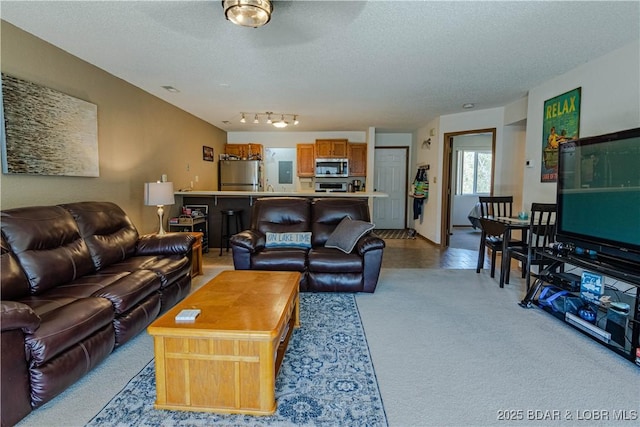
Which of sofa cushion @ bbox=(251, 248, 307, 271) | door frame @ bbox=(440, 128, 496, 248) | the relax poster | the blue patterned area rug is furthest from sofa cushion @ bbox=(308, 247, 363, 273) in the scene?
door frame @ bbox=(440, 128, 496, 248)

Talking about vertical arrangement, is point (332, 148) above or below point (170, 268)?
above

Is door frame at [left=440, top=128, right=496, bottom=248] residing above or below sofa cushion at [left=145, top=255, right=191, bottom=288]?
above

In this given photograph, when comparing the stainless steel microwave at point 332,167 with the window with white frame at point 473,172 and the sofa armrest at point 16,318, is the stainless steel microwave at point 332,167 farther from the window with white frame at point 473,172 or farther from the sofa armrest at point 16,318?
the sofa armrest at point 16,318

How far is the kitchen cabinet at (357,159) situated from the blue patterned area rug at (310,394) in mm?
5262

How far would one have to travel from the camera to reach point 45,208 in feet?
8.06

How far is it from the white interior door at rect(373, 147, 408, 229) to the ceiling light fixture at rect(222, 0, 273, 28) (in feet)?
20.6

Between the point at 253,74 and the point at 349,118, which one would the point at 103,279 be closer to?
the point at 253,74

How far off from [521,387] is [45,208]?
3400mm

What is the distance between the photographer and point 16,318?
1448mm

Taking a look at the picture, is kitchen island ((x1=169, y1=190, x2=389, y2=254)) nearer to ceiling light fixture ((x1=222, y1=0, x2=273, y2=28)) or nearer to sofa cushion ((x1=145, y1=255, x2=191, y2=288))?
sofa cushion ((x1=145, y1=255, x2=191, y2=288))

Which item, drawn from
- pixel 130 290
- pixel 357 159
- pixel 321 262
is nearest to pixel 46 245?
pixel 130 290

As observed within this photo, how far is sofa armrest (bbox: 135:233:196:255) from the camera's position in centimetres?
317

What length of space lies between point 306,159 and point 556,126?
4852mm

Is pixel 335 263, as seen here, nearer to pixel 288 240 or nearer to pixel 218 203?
pixel 288 240
